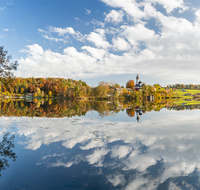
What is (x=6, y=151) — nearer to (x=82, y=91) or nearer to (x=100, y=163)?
(x=100, y=163)

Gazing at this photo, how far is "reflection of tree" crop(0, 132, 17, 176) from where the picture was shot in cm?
832

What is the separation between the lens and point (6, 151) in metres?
10.0

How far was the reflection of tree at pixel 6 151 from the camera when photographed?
832 cm

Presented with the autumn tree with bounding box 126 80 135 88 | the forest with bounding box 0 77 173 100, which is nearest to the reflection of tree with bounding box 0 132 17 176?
the forest with bounding box 0 77 173 100

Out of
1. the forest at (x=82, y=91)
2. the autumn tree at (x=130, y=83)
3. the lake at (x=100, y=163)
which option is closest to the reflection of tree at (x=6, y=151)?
the lake at (x=100, y=163)

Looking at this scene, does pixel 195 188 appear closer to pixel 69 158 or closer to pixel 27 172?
pixel 69 158

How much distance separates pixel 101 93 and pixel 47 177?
326 feet

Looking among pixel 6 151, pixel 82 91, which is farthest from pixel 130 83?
pixel 6 151

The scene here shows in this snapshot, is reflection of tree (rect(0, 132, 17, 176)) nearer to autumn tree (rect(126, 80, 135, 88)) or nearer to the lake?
the lake

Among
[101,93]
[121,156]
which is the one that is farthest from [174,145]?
[101,93]

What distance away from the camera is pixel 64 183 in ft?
20.7

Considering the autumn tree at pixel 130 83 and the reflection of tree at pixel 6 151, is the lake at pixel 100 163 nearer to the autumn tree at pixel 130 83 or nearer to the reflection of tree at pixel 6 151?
the reflection of tree at pixel 6 151

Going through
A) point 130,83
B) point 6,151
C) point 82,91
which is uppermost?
point 130,83

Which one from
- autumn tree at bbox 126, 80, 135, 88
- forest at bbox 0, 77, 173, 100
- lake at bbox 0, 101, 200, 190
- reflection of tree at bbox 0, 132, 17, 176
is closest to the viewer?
lake at bbox 0, 101, 200, 190
